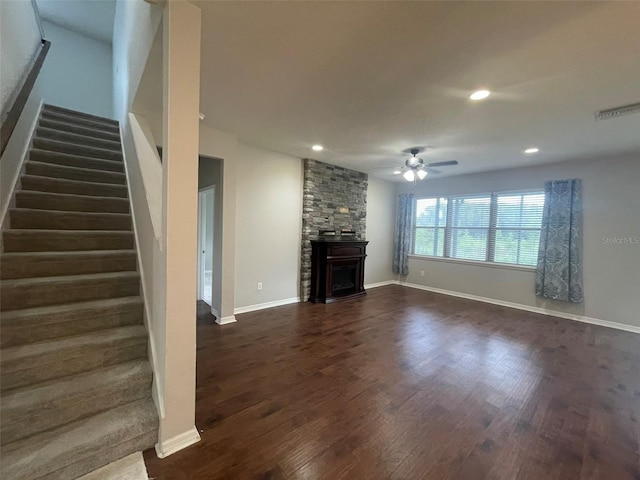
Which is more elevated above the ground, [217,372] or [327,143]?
[327,143]

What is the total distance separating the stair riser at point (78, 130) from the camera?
3270mm

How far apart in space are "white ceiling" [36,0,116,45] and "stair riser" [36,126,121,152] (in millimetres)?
2684

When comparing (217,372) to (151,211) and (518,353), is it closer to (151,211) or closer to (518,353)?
(151,211)

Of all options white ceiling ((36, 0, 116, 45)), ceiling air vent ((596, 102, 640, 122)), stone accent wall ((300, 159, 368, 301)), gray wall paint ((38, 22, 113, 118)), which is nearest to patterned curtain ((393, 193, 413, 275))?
stone accent wall ((300, 159, 368, 301))

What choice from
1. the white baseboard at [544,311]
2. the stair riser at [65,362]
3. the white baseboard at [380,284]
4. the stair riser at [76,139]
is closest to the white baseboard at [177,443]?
the stair riser at [65,362]

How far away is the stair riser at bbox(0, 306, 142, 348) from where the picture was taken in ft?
5.25

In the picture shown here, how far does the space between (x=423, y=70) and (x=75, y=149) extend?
392 centimetres

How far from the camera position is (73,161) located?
2984 millimetres

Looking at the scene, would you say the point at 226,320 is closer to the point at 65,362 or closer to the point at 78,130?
the point at 65,362

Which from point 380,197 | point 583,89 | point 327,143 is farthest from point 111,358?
point 380,197

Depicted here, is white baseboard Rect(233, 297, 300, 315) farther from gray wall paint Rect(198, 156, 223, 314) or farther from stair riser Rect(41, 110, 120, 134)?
stair riser Rect(41, 110, 120, 134)

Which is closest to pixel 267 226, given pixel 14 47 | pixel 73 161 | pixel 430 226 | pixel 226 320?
pixel 226 320

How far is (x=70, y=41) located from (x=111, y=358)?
19.7ft

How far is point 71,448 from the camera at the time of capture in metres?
1.32
